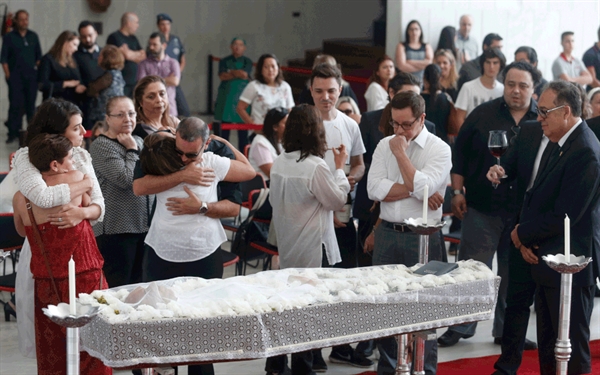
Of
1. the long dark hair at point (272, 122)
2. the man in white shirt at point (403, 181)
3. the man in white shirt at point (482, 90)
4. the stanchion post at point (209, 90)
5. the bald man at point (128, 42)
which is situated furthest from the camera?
the stanchion post at point (209, 90)

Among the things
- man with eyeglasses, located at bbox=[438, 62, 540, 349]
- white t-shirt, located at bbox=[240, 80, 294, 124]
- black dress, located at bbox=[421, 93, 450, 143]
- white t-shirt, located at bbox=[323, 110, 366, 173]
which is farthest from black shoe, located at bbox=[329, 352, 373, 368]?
white t-shirt, located at bbox=[240, 80, 294, 124]

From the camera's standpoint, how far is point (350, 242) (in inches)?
216

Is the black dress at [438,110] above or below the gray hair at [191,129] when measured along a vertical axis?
below

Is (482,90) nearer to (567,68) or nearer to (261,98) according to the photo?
(261,98)

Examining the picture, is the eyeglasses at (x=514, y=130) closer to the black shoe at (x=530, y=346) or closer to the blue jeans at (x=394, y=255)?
the blue jeans at (x=394, y=255)

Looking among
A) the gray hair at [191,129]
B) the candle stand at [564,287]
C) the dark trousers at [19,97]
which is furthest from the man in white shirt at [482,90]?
the dark trousers at [19,97]

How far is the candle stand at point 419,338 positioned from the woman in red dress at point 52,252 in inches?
57.5

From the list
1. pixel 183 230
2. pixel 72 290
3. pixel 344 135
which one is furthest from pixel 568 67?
pixel 72 290

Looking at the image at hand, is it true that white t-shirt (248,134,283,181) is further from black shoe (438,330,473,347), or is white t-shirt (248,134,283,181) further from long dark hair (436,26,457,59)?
long dark hair (436,26,457,59)

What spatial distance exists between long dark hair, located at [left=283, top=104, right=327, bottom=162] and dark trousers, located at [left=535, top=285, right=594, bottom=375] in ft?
4.57

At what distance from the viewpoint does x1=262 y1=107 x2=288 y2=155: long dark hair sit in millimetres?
6465

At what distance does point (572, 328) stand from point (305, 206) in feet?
5.00

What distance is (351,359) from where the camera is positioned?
5.40m

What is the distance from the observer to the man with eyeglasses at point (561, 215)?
14.8 ft
